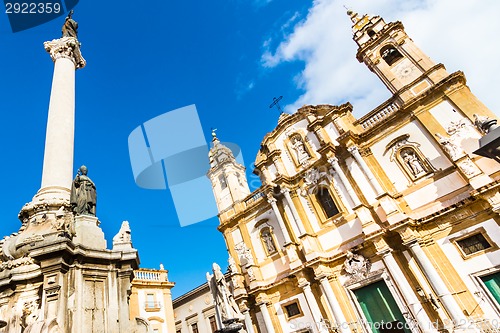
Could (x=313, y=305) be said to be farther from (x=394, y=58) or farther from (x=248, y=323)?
(x=394, y=58)

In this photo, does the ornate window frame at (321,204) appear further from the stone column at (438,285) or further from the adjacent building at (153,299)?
the adjacent building at (153,299)

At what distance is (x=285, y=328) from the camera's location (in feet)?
54.5

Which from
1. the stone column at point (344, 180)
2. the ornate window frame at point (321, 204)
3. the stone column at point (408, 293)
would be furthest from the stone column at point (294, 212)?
the stone column at point (408, 293)

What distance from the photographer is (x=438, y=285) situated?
12.2 m

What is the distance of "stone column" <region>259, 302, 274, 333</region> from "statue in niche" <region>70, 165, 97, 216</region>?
43.6 feet

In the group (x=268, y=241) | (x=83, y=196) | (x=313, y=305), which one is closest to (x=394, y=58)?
(x=268, y=241)

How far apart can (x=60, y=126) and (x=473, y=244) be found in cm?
1604

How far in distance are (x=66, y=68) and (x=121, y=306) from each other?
9.21m

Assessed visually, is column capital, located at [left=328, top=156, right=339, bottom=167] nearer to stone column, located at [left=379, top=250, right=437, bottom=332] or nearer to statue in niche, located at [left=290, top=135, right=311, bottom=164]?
statue in niche, located at [left=290, top=135, right=311, bottom=164]

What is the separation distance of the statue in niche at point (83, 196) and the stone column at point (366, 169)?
12746 mm

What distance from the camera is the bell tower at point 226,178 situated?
23094 millimetres

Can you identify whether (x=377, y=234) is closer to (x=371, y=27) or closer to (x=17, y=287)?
(x=17, y=287)

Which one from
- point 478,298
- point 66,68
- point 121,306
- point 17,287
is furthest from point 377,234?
point 66,68

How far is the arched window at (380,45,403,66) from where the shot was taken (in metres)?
19.0
